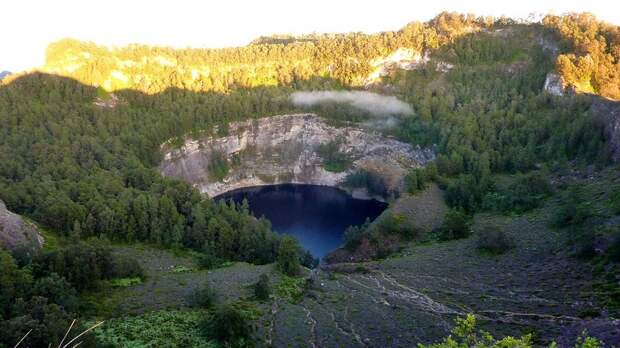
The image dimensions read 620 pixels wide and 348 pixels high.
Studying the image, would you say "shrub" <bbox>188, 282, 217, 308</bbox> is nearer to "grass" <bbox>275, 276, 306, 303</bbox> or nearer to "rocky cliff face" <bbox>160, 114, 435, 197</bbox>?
"grass" <bbox>275, 276, 306, 303</bbox>

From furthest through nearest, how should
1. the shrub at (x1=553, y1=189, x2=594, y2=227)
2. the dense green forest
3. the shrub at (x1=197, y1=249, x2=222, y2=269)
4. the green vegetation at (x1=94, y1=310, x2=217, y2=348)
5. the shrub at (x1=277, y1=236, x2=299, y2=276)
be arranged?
the dense green forest, the shrub at (x1=197, y1=249, x2=222, y2=269), the shrub at (x1=277, y1=236, x2=299, y2=276), the shrub at (x1=553, y1=189, x2=594, y2=227), the green vegetation at (x1=94, y1=310, x2=217, y2=348)

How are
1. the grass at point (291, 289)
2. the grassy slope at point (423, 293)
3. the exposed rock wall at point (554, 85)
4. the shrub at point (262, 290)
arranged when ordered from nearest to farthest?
the grassy slope at point (423, 293) → the shrub at point (262, 290) → the grass at point (291, 289) → the exposed rock wall at point (554, 85)

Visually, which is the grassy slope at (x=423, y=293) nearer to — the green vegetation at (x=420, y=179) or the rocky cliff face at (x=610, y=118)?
the rocky cliff face at (x=610, y=118)

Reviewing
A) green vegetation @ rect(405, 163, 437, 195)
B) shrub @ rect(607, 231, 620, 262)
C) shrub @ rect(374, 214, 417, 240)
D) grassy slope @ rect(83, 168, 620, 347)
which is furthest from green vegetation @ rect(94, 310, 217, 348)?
green vegetation @ rect(405, 163, 437, 195)

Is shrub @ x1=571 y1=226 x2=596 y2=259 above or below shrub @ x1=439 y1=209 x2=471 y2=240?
above

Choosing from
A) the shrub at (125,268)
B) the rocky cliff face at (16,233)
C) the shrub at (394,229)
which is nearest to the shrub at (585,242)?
the shrub at (394,229)

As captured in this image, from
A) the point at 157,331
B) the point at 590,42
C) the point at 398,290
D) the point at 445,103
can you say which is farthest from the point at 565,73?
the point at 157,331
